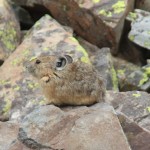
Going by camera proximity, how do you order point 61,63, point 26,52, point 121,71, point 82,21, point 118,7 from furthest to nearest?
1. point 82,21
2. point 118,7
3. point 121,71
4. point 26,52
5. point 61,63

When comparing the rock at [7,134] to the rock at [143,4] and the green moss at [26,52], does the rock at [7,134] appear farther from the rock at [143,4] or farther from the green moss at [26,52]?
the rock at [143,4]

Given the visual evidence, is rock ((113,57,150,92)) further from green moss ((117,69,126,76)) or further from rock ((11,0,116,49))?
rock ((11,0,116,49))

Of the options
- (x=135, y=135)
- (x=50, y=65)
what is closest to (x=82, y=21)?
(x=50, y=65)

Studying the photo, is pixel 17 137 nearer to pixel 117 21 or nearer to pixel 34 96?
pixel 34 96

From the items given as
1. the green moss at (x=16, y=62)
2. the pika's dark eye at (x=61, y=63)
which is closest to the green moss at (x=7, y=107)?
the green moss at (x=16, y=62)

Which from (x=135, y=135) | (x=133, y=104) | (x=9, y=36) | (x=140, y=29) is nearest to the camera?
(x=135, y=135)

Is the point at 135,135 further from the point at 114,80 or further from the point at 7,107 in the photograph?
the point at 114,80
